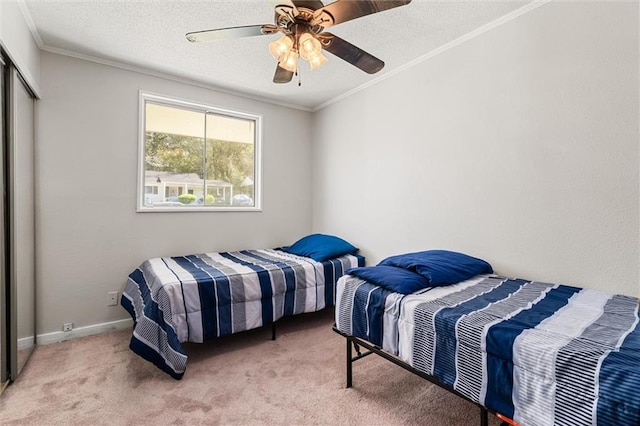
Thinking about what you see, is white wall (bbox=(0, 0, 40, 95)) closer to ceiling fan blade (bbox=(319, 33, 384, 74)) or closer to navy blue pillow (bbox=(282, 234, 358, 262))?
ceiling fan blade (bbox=(319, 33, 384, 74))

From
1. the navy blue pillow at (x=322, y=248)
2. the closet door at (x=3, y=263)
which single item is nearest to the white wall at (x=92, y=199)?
the closet door at (x=3, y=263)

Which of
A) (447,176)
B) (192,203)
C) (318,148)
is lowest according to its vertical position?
(192,203)

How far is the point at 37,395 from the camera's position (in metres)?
1.88

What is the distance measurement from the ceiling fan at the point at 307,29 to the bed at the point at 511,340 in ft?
4.44

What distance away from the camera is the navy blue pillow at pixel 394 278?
177 cm

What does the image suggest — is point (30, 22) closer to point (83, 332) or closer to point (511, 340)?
point (83, 332)

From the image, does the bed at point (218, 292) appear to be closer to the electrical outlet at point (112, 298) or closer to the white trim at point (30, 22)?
the electrical outlet at point (112, 298)

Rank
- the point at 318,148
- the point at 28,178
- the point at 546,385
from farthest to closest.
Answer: the point at 318,148, the point at 28,178, the point at 546,385

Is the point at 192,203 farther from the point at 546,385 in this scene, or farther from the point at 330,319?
the point at 546,385

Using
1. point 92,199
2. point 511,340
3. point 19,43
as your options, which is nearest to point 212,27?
point 19,43

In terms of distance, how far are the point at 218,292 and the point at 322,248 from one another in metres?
1.19

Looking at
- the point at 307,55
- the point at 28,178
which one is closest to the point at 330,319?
the point at 307,55

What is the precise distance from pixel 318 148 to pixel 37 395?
342 cm

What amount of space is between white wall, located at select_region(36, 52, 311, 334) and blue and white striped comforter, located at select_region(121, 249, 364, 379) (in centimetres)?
26
